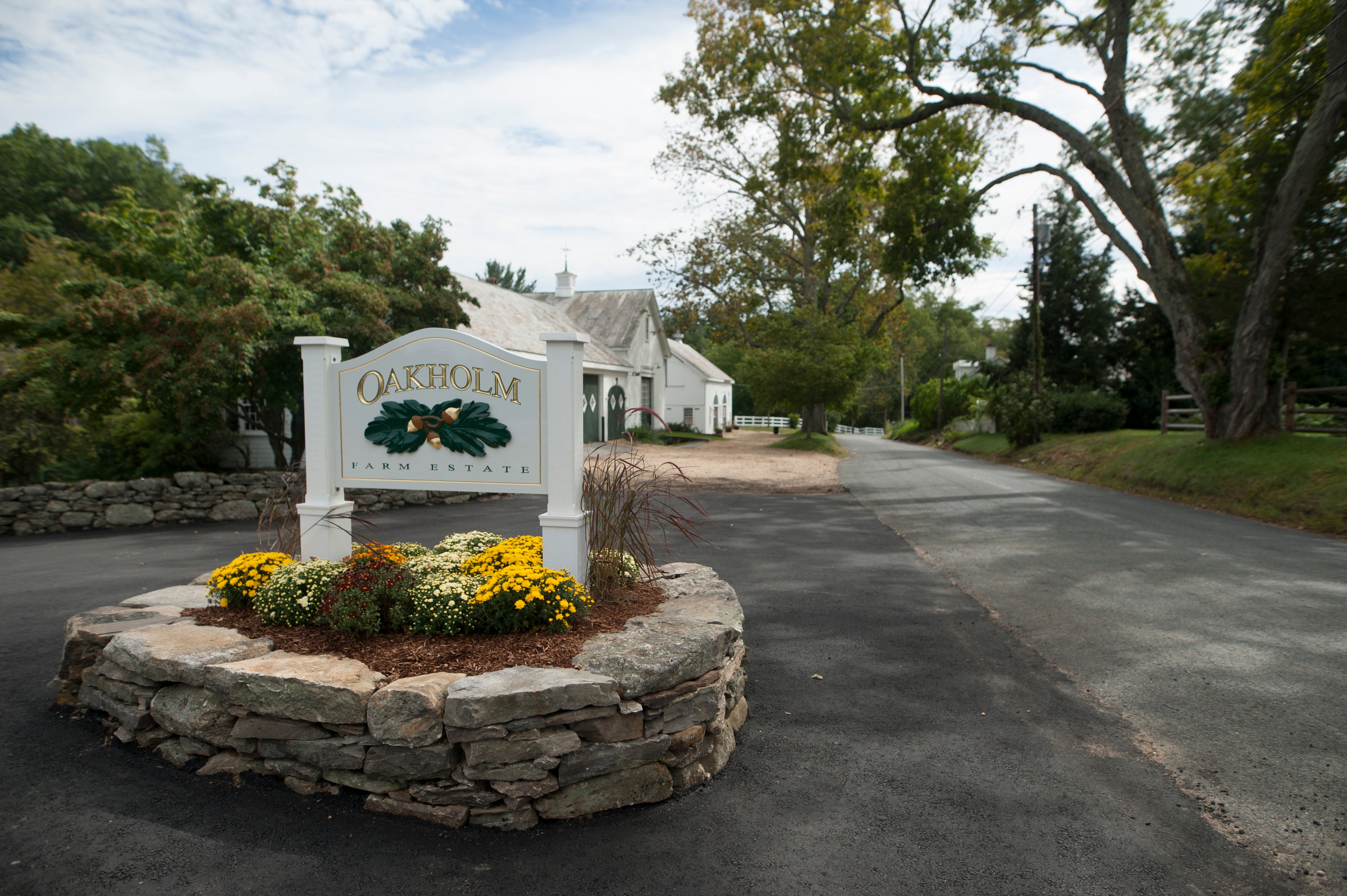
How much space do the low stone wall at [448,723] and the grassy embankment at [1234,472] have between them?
450 inches

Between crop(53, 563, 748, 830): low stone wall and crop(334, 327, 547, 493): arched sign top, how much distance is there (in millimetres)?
1429

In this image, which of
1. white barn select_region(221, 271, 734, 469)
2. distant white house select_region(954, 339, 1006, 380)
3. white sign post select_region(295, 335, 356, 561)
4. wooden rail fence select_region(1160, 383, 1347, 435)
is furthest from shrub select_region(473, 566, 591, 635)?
distant white house select_region(954, 339, 1006, 380)

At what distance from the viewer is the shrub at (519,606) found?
13.7ft

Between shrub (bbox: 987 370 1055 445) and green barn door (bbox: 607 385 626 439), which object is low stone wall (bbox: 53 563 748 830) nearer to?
shrub (bbox: 987 370 1055 445)

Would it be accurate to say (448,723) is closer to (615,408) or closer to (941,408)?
(615,408)

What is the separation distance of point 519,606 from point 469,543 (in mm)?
1699

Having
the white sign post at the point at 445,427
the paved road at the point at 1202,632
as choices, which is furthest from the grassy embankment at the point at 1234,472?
the white sign post at the point at 445,427

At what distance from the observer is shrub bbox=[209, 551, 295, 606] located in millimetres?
4824

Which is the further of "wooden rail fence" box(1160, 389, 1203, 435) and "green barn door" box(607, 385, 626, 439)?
"green barn door" box(607, 385, 626, 439)

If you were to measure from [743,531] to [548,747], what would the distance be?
7432 millimetres

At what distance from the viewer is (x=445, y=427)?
195 inches

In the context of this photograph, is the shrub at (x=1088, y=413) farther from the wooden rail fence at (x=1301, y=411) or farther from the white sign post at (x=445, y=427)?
the white sign post at (x=445, y=427)

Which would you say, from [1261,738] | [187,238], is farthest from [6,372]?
[1261,738]

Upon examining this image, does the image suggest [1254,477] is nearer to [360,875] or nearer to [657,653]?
[657,653]
